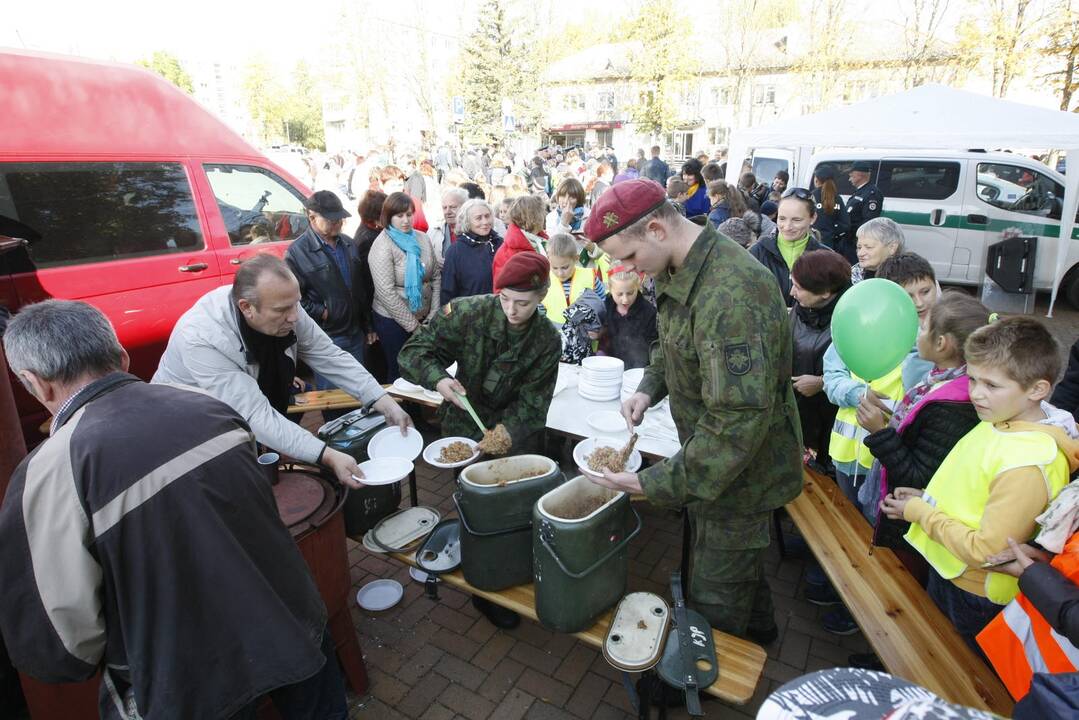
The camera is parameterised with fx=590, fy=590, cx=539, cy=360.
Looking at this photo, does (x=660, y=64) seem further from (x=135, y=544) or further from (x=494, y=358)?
(x=135, y=544)

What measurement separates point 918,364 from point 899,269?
2.07ft

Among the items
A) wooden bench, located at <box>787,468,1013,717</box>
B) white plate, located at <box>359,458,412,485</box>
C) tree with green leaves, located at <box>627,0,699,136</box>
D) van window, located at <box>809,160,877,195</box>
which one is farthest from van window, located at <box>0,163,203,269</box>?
tree with green leaves, located at <box>627,0,699,136</box>

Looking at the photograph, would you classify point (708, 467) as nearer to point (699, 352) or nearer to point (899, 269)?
point (699, 352)

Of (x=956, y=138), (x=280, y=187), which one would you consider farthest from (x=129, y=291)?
(x=956, y=138)

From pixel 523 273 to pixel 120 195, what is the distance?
13.0 feet

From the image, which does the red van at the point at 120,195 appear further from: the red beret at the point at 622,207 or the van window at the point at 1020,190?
the van window at the point at 1020,190

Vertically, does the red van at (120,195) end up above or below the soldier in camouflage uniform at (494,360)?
above

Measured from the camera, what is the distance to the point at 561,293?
4754 mm

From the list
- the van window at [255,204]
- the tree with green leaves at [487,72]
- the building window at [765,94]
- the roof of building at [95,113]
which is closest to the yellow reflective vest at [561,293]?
the van window at [255,204]

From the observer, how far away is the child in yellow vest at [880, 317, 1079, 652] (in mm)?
1996

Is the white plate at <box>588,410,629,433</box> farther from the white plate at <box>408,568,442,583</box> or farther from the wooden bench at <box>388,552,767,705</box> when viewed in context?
the white plate at <box>408,568,442,583</box>

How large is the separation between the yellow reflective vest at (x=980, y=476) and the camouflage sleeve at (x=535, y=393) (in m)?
1.84

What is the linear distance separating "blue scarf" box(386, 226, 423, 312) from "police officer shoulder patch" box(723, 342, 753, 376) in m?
3.88

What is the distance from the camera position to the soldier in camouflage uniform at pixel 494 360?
3246mm
